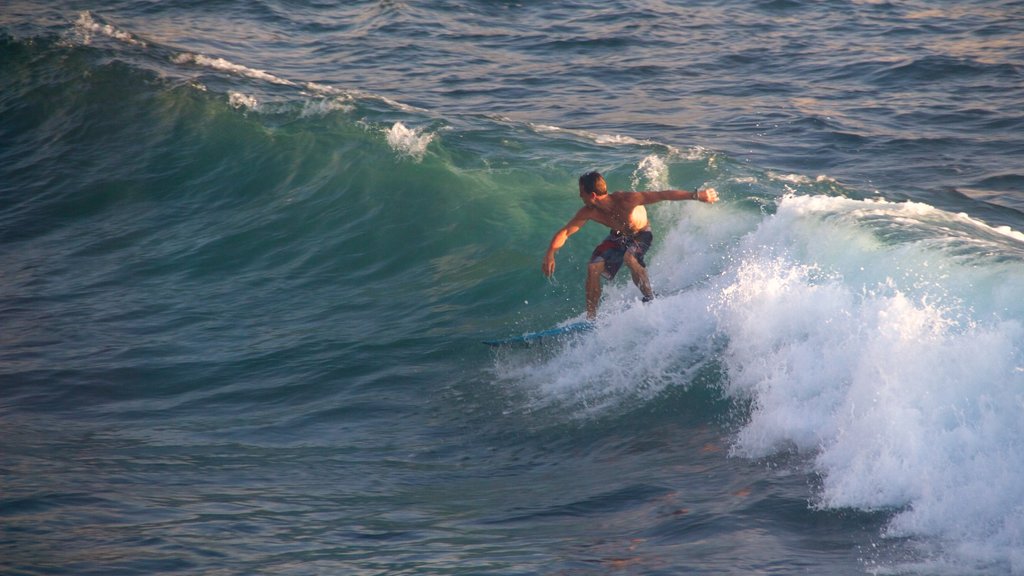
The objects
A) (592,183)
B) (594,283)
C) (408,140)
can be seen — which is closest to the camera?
(592,183)

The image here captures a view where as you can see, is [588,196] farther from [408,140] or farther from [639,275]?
[408,140]

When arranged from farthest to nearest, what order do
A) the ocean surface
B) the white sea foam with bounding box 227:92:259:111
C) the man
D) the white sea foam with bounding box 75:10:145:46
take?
the white sea foam with bounding box 75:10:145:46 → the white sea foam with bounding box 227:92:259:111 → the man → the ocean surface

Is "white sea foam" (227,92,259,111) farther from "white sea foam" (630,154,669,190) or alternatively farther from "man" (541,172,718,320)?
"man" (541,172,718,320)

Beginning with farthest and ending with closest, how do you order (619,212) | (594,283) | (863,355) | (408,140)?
(408,140) < (594,283) < (619,212) < (863,355)

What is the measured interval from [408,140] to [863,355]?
28.3 ft

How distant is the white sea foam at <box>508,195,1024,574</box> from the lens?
6.47 meters

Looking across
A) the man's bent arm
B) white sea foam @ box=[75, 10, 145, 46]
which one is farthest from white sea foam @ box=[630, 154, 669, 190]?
white sea foam @ box=[75, 10, 145, 46]

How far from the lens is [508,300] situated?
11.5 meters

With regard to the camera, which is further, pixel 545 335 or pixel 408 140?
pixel 408 140

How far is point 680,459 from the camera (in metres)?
7.78

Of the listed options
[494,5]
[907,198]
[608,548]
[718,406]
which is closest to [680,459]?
[718,406]

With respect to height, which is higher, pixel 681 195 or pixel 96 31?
pixel 96 31

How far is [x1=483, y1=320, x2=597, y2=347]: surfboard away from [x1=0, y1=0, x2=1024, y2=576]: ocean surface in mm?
Answer: 107

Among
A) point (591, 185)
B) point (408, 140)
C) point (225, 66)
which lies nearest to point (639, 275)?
point (591, 185)
